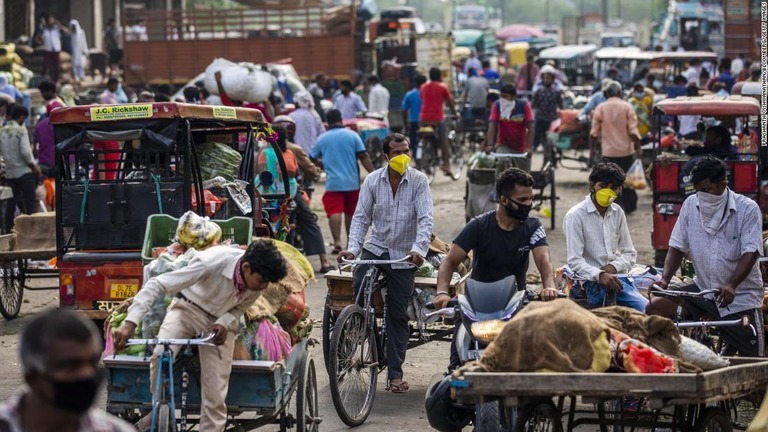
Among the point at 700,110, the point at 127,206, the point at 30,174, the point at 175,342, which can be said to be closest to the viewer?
the point at 175,342

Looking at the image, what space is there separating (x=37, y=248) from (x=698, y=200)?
6.59 m

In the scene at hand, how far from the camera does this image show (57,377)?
3533 millimetres

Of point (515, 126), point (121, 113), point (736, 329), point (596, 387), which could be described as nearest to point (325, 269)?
point (515, 126)

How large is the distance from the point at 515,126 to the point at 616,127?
178 centimetres

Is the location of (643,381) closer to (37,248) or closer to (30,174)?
(37,248)

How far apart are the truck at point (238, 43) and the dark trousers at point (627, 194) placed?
1455cm

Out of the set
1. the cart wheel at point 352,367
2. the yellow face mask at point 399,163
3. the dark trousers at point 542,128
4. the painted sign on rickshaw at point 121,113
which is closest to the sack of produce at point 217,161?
the painted sign on rickshaw at point 121,113

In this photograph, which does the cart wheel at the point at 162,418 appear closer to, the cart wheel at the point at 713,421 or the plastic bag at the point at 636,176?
the cart wheel at the point at 713,421

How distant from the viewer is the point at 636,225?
18.2 metres

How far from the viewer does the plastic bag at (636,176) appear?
64.1 ft

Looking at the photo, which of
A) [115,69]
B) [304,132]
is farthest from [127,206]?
[115,69]

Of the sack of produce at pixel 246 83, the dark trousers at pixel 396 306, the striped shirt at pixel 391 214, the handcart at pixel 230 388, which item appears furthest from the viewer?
the sack of produce at pixel 246 83

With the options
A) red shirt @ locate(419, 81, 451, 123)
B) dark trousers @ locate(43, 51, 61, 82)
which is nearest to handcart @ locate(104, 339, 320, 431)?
red shirt @ locate(419, 81, 451, 123)

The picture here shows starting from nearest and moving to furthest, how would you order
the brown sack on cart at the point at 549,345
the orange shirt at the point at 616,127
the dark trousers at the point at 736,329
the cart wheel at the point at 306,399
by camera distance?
the brown sack on cart at the point at 549,345
the cart wheel at the point at 306,399
the dark trousers at the point at 736,329
the orange shirt at the point at 616,127
